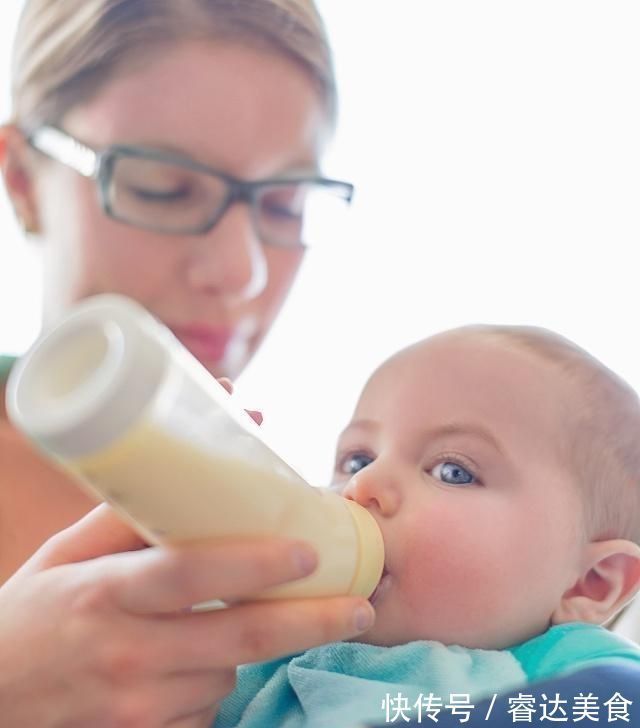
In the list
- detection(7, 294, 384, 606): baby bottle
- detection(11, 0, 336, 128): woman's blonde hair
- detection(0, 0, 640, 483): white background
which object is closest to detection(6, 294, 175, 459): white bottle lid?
detection(7, 294, 384, 606): baby bottle

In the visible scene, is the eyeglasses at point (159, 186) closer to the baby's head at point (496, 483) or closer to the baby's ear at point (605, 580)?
the baby's head at point (496, 483)

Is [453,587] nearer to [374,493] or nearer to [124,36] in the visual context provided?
[374,493]

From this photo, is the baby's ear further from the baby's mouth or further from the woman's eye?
the woman's eye

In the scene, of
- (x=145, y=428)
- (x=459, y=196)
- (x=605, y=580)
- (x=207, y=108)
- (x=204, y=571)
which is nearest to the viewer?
(x=145, y=428)

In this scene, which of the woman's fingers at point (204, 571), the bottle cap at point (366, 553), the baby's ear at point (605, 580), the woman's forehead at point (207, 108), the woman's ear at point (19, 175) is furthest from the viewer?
the woman's ear at point (19, 175)

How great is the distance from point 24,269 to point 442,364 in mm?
1189

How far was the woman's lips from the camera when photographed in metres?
1.37

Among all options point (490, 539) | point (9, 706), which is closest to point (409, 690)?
point (490, 539)

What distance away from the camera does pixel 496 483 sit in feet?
2.83

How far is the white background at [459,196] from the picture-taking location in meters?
1.80

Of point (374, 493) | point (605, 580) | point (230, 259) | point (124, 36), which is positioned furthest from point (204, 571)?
point (124, 36)

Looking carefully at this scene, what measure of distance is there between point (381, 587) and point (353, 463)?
0.18 metres

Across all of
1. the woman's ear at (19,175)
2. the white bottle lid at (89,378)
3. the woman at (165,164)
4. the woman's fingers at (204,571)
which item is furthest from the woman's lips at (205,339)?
the white bottle lid at (89,378)

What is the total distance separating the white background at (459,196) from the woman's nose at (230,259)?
0.47 m
